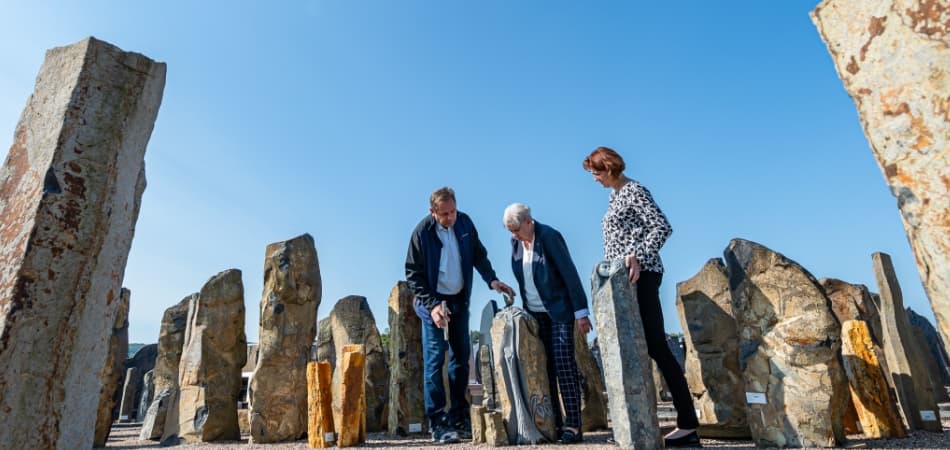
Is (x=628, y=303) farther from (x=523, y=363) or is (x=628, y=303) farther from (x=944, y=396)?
(x=944, y=396)

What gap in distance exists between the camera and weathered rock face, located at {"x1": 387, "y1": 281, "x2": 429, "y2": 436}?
602 centimetres

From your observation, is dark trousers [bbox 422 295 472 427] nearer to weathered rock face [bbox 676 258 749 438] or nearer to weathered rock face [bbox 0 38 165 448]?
weathered rock face [bbox 676 258 749 438]

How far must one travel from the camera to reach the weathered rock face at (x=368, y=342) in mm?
6773

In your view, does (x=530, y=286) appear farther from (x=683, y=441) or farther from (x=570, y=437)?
(x=683, y=441)

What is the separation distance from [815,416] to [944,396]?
25.3ft

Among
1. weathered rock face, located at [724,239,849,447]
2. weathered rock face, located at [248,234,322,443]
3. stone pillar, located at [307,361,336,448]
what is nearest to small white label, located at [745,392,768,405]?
weathered rock face, located at [724,239,849,447]

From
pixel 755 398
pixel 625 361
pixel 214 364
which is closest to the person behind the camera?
pixel 625 361

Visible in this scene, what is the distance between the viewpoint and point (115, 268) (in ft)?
8.24

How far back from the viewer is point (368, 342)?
7055 mm

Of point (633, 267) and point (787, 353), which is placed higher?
point (633, 267)

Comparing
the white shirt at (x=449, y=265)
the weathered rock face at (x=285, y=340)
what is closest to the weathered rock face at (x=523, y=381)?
the white shirt at (x=449, y=265)

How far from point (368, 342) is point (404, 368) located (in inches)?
41.3

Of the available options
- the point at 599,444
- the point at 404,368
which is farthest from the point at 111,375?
the point at 599,444

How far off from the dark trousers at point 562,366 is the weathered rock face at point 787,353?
3.78 ft
